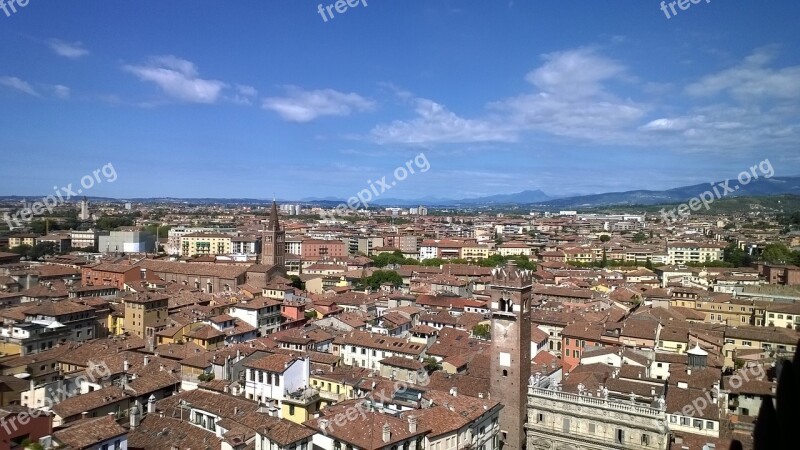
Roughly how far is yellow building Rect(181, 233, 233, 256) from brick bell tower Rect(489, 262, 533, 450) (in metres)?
122

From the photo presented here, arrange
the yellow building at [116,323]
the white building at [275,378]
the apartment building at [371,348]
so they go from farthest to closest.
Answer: the yellow building at [116,323] → the apartment building at [371,348] → the white building at [275,378]

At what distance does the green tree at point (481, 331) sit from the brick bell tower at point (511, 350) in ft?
62.9

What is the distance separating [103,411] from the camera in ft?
92.5

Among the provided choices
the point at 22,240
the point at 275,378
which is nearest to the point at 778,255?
the point at 275,378

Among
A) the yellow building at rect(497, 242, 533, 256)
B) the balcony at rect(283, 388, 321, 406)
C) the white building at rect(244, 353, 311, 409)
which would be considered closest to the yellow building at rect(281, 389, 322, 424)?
the balcony at rect(283, 388, 321, 406)

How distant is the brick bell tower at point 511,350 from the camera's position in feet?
109

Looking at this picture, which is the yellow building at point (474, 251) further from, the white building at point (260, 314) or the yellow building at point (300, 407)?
the yellow building at point (300, 407)

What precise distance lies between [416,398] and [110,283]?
61.4 metres

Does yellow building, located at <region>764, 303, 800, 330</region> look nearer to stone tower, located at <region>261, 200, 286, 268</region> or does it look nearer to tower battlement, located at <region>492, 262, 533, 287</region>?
tower battlement, located at <region>492, 262, 533, 287</region>

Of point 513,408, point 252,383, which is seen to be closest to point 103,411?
point 252,383

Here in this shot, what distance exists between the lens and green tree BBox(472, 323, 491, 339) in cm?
5396

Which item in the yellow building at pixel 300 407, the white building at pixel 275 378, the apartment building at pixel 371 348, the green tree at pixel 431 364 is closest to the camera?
the yellow building at pixel 300 407

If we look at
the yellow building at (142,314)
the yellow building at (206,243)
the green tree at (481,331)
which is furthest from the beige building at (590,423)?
the yellow building at (206,243)

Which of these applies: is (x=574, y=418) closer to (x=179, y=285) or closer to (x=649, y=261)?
(x=179, y=285)
